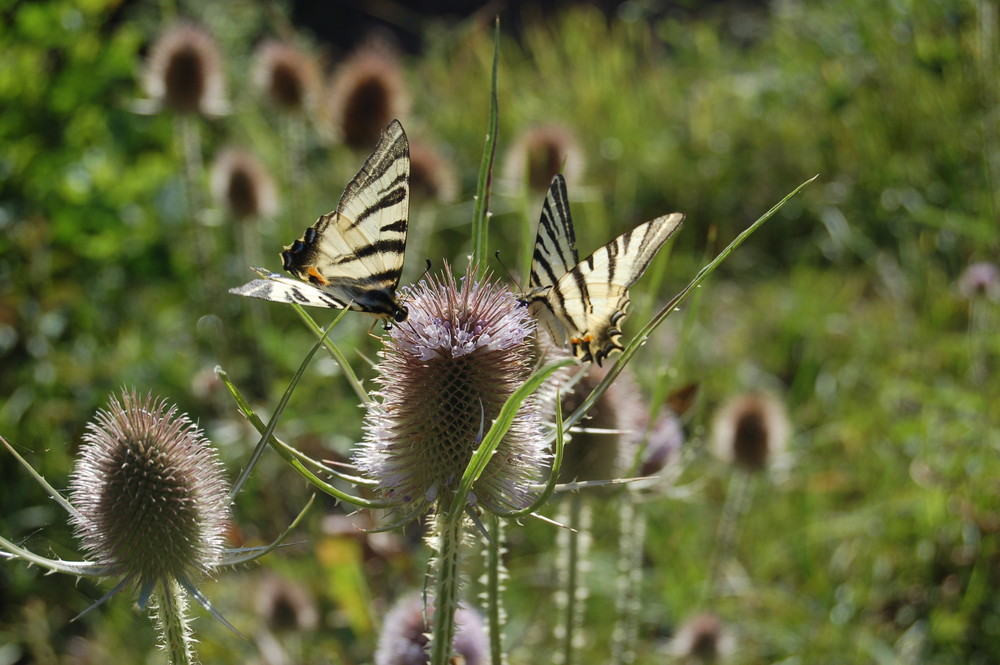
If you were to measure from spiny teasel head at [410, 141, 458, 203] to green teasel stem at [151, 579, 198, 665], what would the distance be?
2.90 metres

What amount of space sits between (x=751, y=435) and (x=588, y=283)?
1.67 meters

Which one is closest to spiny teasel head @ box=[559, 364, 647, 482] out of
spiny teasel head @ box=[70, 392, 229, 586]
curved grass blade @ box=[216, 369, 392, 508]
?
spiny teasel head @ box=[70, 392, 229, 586]

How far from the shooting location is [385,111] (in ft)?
14.2

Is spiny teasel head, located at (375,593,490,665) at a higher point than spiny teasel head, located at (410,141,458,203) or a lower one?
lower

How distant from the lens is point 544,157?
411 centimetres

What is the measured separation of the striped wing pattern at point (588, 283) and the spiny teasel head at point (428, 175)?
243cm

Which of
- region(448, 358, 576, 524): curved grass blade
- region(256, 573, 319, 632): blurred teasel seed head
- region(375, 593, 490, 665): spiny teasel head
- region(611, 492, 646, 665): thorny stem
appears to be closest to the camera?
region(448, 358, 576, 524): curved grass blade

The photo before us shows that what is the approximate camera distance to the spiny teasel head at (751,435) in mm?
3275

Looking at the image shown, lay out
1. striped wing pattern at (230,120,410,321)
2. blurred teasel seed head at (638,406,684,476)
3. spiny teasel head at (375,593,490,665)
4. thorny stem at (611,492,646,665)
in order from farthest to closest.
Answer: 1. blurred teasel seed head at (638,406,684,476)
2. thorny stem at (611,492,646,665)
3. spiny teasel head at (375,593,490,665)
4. striped wing pattern at (230,120,410,321)

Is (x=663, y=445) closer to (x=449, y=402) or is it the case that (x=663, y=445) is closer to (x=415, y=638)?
(x=415, y=638)

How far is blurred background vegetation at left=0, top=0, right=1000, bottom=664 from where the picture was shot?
Answer: 3.59 metres

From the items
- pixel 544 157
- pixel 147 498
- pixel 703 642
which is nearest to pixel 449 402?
pixel 147 498

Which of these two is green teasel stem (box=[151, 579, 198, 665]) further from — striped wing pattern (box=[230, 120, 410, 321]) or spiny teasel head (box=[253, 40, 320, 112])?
spiny teasel head (box=[253, 40, 320, 112])

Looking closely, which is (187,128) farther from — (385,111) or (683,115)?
(683,115)
